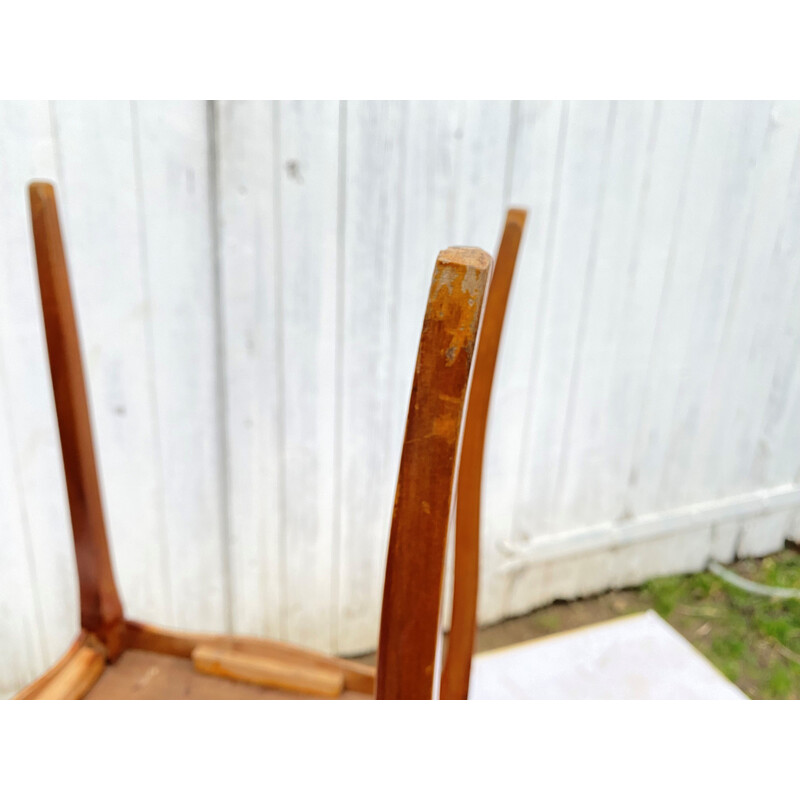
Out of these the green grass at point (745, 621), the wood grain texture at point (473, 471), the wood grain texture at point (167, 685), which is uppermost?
the wood grain texture at point (473, 471)

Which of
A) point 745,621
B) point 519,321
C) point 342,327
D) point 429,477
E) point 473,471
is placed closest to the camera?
point 429,477

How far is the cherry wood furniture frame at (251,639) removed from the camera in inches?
14.4

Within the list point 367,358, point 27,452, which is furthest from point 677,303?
point 27,452

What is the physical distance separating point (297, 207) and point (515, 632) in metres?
1.07

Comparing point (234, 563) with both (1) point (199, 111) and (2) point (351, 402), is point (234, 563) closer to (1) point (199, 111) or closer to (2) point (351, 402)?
(2) point (351, 402)

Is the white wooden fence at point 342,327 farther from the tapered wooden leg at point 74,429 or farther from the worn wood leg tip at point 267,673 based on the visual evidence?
the worn wood leg tip at point 267,673

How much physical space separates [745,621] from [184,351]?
1374 mm

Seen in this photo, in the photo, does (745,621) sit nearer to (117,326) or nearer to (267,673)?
(267,673)

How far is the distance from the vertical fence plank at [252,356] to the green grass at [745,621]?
95cm

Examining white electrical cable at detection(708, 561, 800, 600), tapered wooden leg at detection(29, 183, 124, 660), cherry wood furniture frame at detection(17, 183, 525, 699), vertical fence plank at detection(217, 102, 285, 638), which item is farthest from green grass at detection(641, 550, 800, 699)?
tapered wooden leg at detection(29, 183, 124, 660)

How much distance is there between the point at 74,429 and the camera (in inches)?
24.5

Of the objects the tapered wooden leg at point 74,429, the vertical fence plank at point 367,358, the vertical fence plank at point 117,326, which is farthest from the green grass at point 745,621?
the tapered wooden leg at point 74,429

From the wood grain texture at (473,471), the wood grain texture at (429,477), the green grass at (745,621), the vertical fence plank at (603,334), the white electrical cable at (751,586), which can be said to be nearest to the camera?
the wood grain texture at (429,477)
